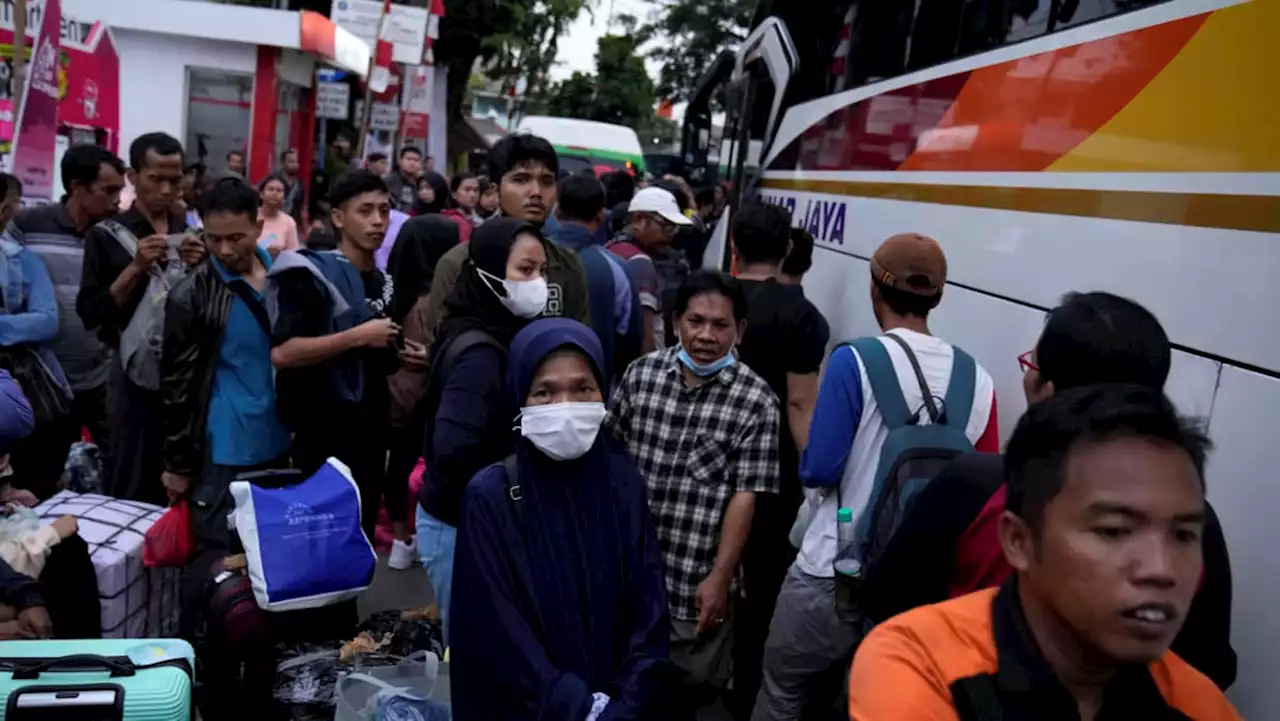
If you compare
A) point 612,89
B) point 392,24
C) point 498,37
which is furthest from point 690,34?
point 392,24

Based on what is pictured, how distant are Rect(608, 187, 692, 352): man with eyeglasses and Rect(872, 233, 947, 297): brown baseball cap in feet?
9.29

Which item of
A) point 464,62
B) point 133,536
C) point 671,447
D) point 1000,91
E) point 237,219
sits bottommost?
point 133,536

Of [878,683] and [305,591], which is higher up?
[878,683]

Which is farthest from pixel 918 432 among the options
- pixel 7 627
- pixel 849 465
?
pixel 7 627

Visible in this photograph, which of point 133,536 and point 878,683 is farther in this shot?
point 133,536

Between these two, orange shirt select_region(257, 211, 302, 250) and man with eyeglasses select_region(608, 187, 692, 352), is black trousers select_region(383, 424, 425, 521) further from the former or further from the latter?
orange shirt select_region(257, 211, 302, 250)

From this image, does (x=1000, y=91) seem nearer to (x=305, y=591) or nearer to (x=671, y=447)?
(x=671, y=447)

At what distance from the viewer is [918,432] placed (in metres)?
2.92

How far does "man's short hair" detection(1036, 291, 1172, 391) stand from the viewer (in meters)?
2.12

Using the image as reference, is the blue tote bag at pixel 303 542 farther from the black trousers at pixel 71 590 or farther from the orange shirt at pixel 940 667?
the orange shirt at pixel 940 667

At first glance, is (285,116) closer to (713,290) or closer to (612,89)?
(713,290)

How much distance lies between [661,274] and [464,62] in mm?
26608

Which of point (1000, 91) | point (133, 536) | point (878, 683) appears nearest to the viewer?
point (878, 683)

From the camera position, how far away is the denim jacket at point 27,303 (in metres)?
4.69
